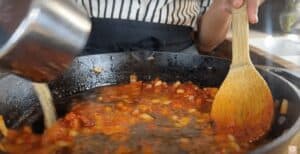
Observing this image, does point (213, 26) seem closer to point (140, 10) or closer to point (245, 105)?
point (140, 10)

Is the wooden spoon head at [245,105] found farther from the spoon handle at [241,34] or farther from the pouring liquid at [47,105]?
the pouring liquid at [47,105]

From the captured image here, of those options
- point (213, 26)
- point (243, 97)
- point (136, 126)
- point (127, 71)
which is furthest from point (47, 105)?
point (213, 26)

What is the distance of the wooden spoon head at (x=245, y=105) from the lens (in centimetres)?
91

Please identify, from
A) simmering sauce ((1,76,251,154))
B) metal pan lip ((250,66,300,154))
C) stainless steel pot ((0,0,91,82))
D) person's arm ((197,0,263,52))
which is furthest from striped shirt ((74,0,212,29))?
metal pan lip ((250,66,300,154))

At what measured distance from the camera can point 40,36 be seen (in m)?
0.63

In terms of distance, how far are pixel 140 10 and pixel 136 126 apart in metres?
0.50

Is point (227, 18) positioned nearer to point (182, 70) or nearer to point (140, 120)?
point (182, 70)

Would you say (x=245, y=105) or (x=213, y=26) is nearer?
(x=245, y=105)

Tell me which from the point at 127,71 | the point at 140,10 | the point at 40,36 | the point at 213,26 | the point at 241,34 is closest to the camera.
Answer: the point at 40,36

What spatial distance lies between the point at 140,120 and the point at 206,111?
0.56ft

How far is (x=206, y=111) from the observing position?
3.49 feet

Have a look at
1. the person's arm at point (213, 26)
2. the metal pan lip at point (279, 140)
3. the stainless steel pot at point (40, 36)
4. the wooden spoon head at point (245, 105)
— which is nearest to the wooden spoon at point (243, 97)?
the wooden spoon head at point (245, 105)

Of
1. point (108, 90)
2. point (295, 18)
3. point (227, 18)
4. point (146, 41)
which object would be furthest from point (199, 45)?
point (295, 18)

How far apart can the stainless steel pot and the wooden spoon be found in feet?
1.18
